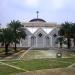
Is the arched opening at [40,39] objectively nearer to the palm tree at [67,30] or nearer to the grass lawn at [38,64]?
the palm tree at [67,30]

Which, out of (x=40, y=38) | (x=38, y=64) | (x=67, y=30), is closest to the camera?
(x=38, y=64)

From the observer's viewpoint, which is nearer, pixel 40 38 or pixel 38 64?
pixel 38 64

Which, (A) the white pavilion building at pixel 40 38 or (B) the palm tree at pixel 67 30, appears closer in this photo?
(B) the palm tree at pixel 67 30

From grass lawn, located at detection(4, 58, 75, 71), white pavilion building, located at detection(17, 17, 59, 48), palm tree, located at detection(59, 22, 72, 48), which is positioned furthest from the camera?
white pavilion building, located at detection(17, 17, 59, 48)

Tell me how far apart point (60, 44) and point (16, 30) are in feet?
81.6

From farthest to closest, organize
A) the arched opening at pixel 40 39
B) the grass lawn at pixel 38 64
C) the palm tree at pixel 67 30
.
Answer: the arched opening at pixel 40 39
the palm tree at pixel 67 30
the grass lawn at pixel 38 64

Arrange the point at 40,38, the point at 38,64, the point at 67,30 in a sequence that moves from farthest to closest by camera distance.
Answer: the point at 40,38
the point at 67,30
the point at 38,64

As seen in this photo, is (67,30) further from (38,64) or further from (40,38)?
(38,64)

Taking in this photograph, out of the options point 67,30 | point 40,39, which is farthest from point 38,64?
point 40,39

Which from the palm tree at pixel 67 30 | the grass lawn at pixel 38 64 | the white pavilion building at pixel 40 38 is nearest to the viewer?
the grass lawn at pixel 38 64

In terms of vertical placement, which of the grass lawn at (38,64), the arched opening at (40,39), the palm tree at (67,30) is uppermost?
the palm tree at (67,30)

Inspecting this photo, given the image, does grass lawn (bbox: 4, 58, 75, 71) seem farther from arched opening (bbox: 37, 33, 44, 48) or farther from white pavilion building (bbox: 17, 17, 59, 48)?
arched opening (bbox: 37, 33, 44, 48)

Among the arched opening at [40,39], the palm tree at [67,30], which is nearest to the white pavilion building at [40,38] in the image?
the arched opening at [40,39]

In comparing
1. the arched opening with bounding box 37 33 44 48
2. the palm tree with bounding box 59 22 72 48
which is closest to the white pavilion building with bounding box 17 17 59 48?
the arched opening with bounding box 37 33 44 48
